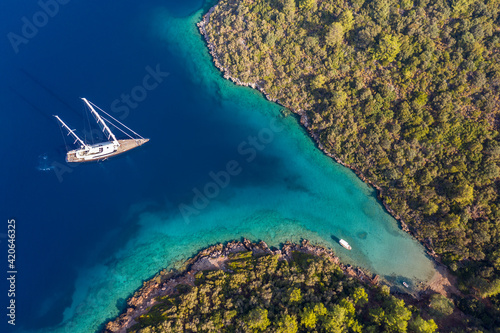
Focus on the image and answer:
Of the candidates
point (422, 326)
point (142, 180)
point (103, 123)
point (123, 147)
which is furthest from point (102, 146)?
point (422, 326)

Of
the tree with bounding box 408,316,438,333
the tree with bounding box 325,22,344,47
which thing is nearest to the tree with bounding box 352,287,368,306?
the tree with bounding box 408,316,438,333

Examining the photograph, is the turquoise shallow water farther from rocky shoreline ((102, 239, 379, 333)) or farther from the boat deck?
the boat deck

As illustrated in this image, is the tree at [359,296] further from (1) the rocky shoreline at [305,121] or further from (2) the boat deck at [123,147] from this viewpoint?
(2) the boat deck at [123,147]

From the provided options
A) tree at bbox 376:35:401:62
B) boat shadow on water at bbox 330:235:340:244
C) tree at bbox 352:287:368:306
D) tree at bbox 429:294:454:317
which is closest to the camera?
tree at bbox 429:294:454:317

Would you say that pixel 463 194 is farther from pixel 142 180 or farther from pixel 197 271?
pixel 142 180

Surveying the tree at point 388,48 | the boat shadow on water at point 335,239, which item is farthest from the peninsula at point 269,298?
the tree at point 388,48

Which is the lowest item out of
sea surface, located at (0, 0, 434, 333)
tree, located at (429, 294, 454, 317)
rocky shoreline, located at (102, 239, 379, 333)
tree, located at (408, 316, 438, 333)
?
tree, located at (429, 294, 454, 317)

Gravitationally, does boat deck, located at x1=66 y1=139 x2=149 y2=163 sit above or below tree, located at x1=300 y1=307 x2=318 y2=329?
above
